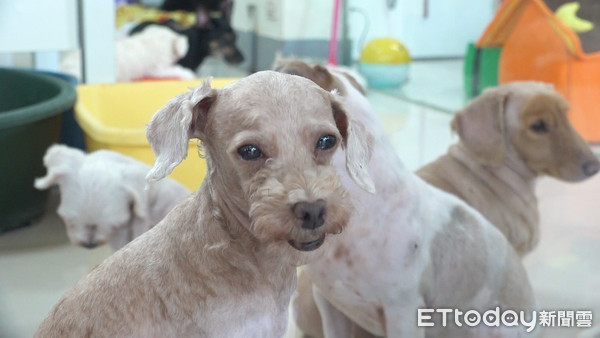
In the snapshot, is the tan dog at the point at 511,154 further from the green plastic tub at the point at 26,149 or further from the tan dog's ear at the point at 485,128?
the green plastic tub at the point at 26,149

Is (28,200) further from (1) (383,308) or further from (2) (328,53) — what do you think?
(2) (328,53)

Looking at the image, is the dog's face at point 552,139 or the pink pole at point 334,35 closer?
the dog's face at point 552,139

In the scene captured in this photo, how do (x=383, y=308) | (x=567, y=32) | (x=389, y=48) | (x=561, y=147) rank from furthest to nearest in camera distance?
(x=389, y=48)
(x=567, y=32)
(x=561, y=147)
(x=383, y=308)

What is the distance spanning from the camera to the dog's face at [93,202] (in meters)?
1.67

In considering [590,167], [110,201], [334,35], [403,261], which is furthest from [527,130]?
[334,35]

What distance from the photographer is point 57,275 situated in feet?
5.82

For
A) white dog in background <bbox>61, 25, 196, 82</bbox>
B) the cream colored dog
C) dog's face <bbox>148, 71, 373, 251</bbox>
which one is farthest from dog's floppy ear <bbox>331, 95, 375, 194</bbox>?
white dog in background <bbox>61, 25, 196, 82</bbox>

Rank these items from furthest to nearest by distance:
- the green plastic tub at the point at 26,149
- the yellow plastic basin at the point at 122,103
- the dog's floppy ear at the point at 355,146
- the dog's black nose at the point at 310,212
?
1. the yellow plastic basin at the point at 122,103
2. the green plastic tub at the point at 26,149
3. the dog's floppy ear at the point at 355,146
4. the dog's black nose at the point at 310,212

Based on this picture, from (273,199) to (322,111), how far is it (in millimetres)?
132

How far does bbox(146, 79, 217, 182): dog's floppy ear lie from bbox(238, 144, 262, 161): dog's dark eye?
61 mm

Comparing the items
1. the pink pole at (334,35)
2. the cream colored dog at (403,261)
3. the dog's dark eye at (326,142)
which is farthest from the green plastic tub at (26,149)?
the pink pole at (334,35)

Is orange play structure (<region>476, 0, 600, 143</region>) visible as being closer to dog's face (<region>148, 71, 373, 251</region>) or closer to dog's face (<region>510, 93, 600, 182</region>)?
dog's face (<region>510, 93, 600, 182</region>)

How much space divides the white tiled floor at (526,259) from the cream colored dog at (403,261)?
0.19m

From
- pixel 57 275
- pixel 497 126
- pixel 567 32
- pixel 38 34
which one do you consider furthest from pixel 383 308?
pixel 567 32
